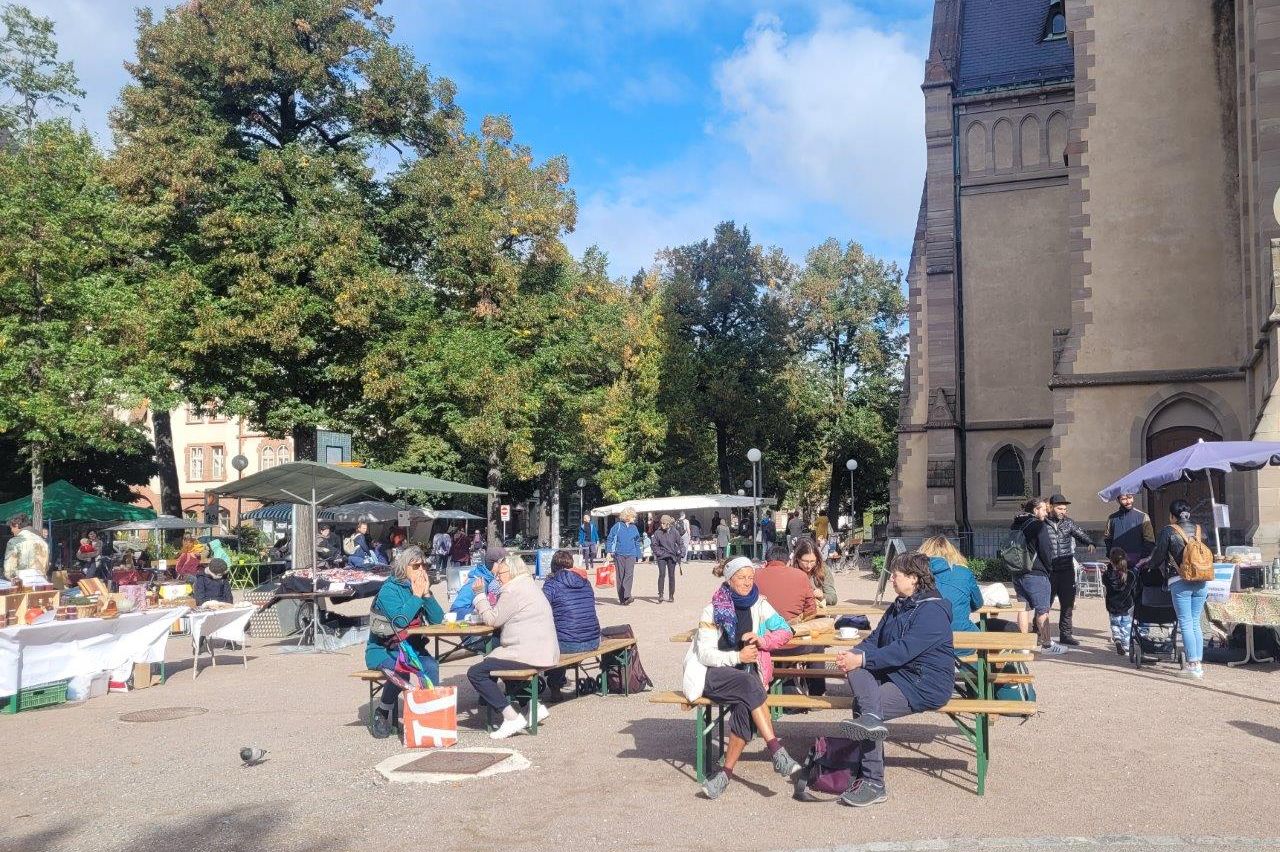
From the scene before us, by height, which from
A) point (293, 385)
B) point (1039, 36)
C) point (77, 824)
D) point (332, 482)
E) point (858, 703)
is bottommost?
point (77, 824)

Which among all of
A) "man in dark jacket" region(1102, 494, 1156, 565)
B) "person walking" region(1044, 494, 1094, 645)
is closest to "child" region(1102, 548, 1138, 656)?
"man in dark jacket" region(1102, 494, 1156, 565)

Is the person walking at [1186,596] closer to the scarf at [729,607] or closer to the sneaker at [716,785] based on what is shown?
the scarf at [729,607]

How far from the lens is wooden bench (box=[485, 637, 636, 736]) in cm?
918

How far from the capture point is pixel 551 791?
7332 mm

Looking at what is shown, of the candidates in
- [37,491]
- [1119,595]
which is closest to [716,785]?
[1119,595]

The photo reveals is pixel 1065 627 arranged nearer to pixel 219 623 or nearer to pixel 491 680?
pixel 491 680

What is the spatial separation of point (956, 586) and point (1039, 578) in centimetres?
487

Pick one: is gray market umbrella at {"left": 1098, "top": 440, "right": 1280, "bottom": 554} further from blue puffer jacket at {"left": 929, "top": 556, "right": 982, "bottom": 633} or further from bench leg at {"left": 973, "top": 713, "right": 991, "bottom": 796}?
bench leg at {"left": 973, "top": 713, "right": 991, "bottom": 796}

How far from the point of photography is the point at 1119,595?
13.5 metres

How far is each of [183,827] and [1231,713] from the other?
783cm

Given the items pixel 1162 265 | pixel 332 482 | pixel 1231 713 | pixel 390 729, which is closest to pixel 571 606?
pixel 390 729

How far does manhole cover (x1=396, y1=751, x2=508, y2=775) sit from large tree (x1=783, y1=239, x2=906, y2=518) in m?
48.4

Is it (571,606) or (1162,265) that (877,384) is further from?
(571,606)

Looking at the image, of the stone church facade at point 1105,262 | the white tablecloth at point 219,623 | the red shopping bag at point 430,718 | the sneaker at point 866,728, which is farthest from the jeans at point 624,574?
the sneaker at point 866,728
